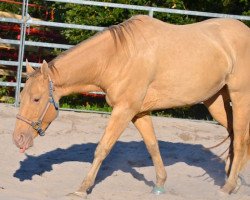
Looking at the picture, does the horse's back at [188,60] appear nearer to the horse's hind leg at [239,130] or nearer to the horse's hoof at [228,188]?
the horse's hind leg at [239,130]

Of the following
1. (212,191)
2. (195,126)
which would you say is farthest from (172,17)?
(212,191)

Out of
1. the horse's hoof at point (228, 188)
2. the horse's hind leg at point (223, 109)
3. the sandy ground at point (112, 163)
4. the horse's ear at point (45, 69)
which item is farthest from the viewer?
the horse's hind leg at point (223, 109)

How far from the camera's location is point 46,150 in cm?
788

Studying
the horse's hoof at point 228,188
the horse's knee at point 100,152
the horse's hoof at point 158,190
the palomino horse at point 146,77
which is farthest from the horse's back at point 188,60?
the horse's hoof at point 228,188

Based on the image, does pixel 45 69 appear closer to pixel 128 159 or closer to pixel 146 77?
pixel 146 77

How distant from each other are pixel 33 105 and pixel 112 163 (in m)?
1.96

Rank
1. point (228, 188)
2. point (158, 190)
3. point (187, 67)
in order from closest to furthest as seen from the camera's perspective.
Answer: point (187, 67), point (158, 190), point (228, 188)

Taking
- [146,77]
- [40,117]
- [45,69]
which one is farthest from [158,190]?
[45,69]

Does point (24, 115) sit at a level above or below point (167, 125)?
above

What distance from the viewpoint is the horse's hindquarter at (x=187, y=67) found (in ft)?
20.5

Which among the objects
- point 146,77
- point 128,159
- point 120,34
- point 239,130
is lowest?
point 128,159

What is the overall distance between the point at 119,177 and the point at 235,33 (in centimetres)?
188

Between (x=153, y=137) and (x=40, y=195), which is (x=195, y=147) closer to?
(x=153, y=137)

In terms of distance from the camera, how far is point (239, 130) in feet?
22.3
